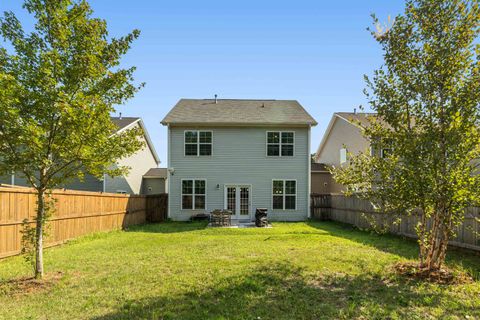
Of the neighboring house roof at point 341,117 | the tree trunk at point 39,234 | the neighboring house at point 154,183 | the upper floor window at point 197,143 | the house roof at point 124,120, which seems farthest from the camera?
the neighboring house at point 154,183

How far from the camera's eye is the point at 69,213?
10.9m

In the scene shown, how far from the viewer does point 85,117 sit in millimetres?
5641

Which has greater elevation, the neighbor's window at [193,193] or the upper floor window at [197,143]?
the upper floor window at [197,143]

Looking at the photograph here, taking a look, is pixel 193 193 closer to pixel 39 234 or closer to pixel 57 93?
pixel 39 234

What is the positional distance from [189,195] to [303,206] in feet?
21.0

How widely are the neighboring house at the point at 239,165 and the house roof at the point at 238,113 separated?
6 cm

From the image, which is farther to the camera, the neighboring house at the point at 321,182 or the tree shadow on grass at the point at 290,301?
the neighboring house at the point at 321,182

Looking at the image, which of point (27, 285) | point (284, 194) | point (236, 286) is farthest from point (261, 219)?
point (27, 285)

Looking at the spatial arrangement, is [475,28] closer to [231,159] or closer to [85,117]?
[85,117]

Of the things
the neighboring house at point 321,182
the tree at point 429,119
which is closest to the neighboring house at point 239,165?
the neighboring house at point 321,182

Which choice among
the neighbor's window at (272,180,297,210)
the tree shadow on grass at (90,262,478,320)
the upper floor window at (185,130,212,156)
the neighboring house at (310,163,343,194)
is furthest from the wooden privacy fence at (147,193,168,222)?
the tree shadow on grass at (90,262,478,320)

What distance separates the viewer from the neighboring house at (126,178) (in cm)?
1972

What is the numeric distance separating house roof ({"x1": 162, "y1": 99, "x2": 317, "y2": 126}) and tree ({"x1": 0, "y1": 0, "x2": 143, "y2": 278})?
11867 mm

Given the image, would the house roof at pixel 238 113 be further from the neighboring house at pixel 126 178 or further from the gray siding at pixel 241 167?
the neighboring house at pixel 126 178
